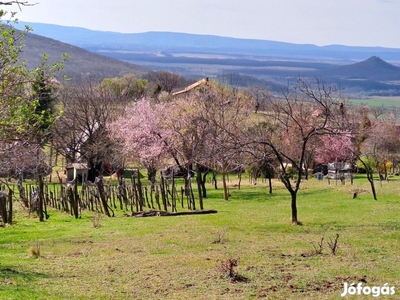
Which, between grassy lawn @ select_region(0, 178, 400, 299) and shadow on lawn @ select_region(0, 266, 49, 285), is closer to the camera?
grassy lawn @ select_region(0, 178, 400, 299)

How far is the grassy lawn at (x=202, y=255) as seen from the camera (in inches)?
454

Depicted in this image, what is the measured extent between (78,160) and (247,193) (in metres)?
18.9

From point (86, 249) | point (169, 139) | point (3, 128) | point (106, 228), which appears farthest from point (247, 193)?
point (3, 128)

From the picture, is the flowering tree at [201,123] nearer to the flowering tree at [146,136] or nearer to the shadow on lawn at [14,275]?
the flowering tree at [146,136]

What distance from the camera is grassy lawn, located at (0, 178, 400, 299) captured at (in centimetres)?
1154

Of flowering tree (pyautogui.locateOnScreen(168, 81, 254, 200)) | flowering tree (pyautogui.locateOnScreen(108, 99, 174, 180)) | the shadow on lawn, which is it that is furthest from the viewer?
flowering tree (pyautogui.locateOnScreen(108, 99, 174, 180))

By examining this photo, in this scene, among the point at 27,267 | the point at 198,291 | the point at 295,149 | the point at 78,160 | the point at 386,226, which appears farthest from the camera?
the point at 78,160

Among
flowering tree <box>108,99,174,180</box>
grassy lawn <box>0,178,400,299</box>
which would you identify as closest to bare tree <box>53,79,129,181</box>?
flowering tree <box>108,99,174,180</box>

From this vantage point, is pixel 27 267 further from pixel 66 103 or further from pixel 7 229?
pixel 66 103

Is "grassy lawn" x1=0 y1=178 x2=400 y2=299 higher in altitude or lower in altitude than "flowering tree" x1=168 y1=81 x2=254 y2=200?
lower

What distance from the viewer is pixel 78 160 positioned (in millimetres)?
52625

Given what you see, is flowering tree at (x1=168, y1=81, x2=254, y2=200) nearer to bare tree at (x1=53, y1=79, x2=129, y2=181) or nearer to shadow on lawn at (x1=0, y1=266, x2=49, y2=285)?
bare tree at (x1=53, y1=79, x2=129, y2=181)

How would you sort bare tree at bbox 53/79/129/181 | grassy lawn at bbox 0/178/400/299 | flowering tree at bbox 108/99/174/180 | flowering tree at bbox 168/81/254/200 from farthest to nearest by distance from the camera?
bare tree at bbox 53/79/129/181 → flowering tree at bbox 108/99/174/180 → flowering tree at bbox 168/81/254/200 → grassy lawn at bbox 0/178/400/299

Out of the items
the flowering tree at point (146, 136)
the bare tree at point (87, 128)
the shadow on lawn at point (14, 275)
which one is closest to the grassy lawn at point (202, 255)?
the shadow on lawn at point (14, 275)
